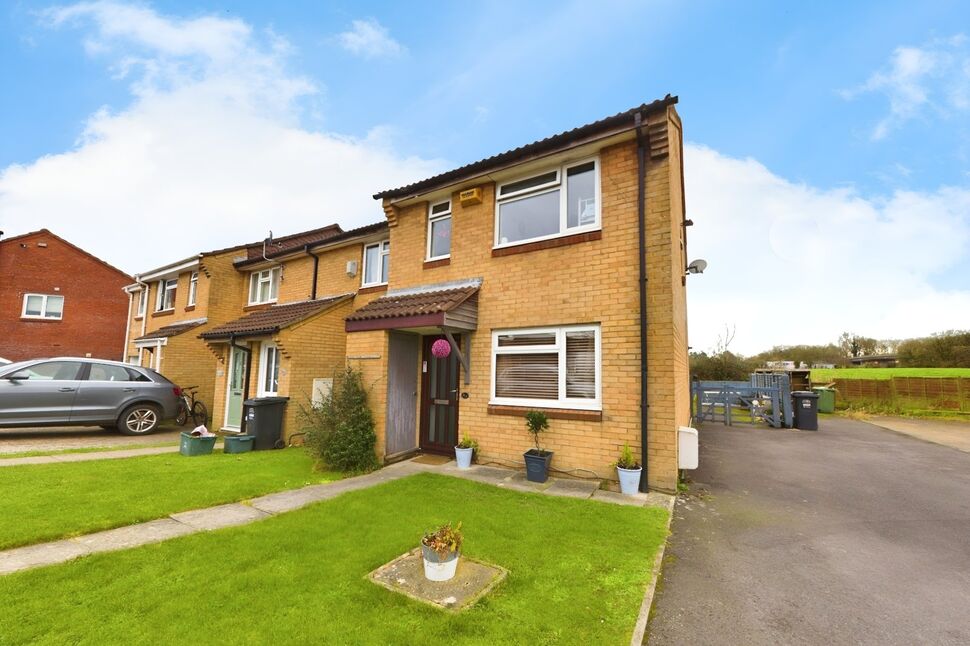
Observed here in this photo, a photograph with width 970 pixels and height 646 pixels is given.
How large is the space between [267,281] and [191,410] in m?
4.66

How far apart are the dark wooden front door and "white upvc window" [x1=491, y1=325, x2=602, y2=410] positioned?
1.08 m

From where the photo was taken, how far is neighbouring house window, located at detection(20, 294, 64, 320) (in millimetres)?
19406

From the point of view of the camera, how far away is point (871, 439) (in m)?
10.8

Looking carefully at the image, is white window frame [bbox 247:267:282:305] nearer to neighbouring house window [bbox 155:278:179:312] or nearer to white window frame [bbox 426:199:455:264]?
neighbouring house window [bbox 155:278:179:312]

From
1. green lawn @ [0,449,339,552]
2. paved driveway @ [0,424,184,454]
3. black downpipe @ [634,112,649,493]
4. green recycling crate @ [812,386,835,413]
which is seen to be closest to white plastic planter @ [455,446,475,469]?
green lawn @ [0,449,339,552]

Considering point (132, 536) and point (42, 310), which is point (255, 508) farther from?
point (42, 310)

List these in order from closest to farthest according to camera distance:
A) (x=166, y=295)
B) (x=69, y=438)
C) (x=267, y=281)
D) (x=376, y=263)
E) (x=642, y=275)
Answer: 1. (x=642, y=275)
2. (x=69, y=438)
3. (x=376, y=263)
4. (x=267, y=281)
5. (x=166, y=295)

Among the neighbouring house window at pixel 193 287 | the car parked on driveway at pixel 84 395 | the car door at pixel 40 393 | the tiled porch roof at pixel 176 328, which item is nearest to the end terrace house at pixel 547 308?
the car parked on driveway at pixel 84 395

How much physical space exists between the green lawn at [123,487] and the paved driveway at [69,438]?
226cm

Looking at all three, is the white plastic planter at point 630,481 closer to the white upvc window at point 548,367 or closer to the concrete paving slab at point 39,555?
the white upvc window at point 548,367

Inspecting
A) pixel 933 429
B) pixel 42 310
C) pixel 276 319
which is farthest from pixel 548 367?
pixel 42 310

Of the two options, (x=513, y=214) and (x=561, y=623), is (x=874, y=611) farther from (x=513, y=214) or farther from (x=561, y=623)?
(x=513, y=214)

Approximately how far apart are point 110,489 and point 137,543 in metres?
2.36

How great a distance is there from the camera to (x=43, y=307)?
19.8m
